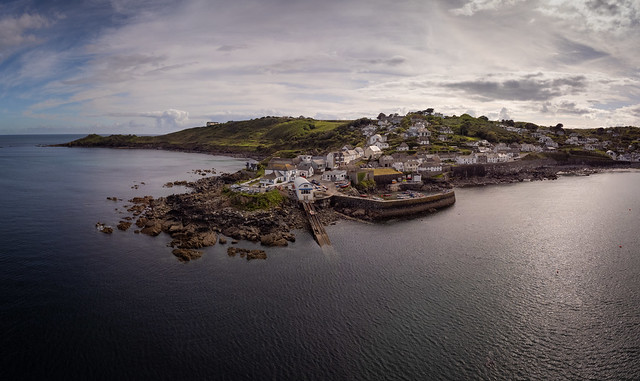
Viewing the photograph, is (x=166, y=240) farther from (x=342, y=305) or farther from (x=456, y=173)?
(x=456, y=173)

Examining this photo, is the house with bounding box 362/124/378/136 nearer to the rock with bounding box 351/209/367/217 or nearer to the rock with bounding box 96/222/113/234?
the rock with bounding box 351/209/367/217

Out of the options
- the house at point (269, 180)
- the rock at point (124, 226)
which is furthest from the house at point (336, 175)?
the rock at point (124, 226)

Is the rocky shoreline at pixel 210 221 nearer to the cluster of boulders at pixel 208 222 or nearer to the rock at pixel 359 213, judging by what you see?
the cluster of boulders at pixel 208 222

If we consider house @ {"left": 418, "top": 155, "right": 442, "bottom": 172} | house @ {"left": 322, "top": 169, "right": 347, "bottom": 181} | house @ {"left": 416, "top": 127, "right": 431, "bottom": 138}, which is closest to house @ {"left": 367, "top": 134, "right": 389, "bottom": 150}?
house @ {"left": 416, "top": 127, "right": 431, "bottom": 138}

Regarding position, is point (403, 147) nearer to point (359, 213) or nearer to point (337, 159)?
point (337, 159)

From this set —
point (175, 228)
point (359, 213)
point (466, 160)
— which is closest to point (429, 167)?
point (466, 160)

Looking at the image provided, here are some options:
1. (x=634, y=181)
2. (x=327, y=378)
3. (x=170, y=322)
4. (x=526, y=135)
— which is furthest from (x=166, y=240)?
(x=526, y=135)

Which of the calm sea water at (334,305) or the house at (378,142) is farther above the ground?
the house at (378,142)
